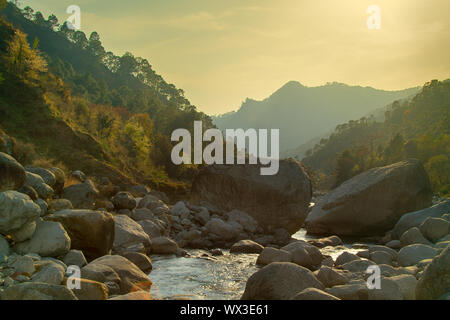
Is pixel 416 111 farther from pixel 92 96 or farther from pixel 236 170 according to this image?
pixel 236 170

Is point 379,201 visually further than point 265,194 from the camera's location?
Yes

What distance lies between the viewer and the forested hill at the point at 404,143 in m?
49.5

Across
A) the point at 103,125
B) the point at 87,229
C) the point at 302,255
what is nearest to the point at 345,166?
the point at 103,125

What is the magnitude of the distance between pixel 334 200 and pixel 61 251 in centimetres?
1930

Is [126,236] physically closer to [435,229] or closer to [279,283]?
[279,283]

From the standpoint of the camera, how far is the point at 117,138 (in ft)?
127

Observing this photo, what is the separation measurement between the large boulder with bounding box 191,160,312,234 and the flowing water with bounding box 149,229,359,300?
25.7ft

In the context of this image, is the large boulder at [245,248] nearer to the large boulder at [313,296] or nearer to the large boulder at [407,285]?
the large boulder at [407,285]

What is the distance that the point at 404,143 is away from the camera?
201 ft

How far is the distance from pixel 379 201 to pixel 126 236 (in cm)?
1662

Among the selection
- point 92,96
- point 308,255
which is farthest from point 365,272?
point 92,96

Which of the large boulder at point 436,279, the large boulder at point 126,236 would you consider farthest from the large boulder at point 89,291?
the large boulder at point 436,279

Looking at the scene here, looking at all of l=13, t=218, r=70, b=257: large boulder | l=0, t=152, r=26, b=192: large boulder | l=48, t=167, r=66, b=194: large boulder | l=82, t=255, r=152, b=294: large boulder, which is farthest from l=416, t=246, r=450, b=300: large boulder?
l=48, t=167, r=66, b=194: large boulder

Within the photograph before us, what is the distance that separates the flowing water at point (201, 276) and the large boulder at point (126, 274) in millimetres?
396
